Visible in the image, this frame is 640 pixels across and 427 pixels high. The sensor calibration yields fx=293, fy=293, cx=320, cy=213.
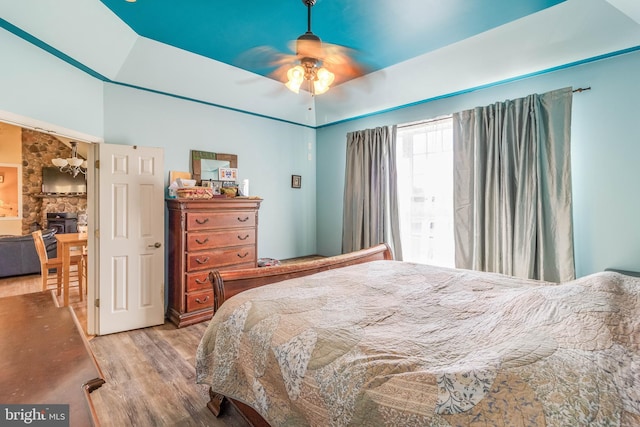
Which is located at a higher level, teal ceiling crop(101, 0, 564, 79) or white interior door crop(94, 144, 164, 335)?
teal ceiling crop(101, 0, 564, 79)

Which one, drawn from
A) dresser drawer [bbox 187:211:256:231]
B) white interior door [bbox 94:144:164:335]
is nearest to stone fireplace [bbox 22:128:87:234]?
white interior door [bbox 94:144:164:335]

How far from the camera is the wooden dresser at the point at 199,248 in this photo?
3178mm

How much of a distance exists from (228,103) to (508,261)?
3.83 metres

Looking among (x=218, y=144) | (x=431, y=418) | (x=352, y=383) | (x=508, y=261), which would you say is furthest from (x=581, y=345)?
(x=218, y=144)

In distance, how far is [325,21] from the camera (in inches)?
95.7

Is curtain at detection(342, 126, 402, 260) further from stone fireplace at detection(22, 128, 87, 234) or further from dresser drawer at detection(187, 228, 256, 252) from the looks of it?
stone fireplace at detection(22, 128, 87, 234)

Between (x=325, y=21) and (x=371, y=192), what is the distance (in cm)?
232

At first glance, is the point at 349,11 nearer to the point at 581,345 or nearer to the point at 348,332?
the point at 348,332

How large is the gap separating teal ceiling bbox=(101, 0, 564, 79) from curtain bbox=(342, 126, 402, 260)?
52.8 inches

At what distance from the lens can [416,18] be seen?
2418 mm

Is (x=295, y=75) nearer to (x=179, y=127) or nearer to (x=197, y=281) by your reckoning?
(x=179, y=127)

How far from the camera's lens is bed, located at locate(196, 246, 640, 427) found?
30.8 inches

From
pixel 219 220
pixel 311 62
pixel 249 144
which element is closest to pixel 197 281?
pixel 219 220

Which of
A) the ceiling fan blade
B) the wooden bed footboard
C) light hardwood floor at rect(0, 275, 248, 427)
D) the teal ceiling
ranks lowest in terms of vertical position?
light hardwood floor at rect(0, 275, 248, 427)
